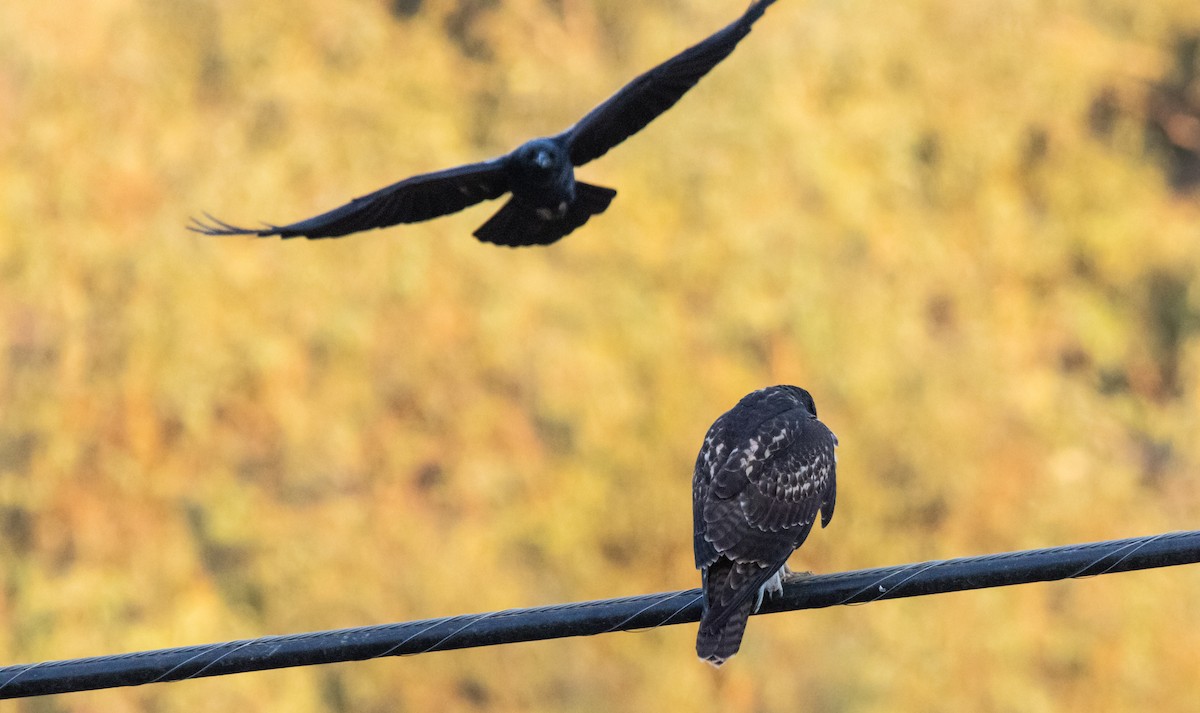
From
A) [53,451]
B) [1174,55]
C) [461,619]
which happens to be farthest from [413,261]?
[461,619]

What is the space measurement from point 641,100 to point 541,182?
2.12 ft

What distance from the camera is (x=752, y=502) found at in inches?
213

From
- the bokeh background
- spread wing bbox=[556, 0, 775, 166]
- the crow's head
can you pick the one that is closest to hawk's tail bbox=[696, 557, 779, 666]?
the crow's head

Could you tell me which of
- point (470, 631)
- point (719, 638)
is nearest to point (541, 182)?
point (719, 638)

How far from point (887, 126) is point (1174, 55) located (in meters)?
4.72

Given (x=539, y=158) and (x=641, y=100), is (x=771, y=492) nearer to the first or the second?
(x=539, y=158)

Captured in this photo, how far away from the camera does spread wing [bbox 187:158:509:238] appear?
7.01m

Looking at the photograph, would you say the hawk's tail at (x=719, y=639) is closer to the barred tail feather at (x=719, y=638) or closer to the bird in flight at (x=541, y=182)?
the barred tail feather at (x=719, y=638)

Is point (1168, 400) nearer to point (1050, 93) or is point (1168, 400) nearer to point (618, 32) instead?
point (1050, 93)

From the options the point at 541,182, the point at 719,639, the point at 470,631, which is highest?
the point at 541,182

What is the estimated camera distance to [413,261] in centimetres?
1473

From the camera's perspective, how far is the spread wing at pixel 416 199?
7012 mm

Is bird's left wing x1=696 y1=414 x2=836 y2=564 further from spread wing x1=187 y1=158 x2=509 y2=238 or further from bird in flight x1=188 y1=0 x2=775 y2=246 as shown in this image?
spread wing x1=187 y1=158 x2=509 y2=238

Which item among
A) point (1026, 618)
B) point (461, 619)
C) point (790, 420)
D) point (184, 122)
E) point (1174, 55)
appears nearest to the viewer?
point (461, 619)
